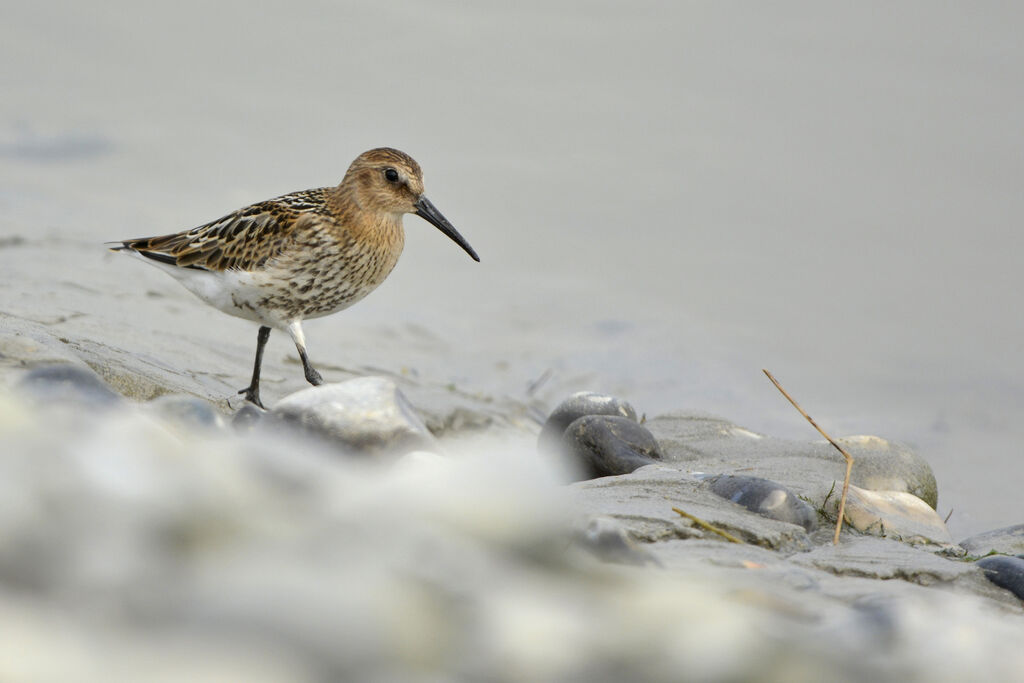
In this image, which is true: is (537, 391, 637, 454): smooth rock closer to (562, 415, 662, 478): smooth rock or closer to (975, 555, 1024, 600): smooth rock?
(562, 415, 662, 478): smooth rock

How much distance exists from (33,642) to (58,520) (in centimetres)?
31

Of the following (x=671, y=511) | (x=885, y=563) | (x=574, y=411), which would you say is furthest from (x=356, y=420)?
(x=574, y=411)

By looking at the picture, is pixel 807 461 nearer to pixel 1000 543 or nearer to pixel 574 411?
pixel 1000 543

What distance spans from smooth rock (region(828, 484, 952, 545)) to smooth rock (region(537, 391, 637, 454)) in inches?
54.2

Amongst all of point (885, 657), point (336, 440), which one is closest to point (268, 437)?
point (336, 440)

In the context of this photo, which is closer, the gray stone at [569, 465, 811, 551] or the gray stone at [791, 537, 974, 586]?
the gray stone at [791, 537, 974, 586]

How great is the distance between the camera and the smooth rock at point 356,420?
349cm

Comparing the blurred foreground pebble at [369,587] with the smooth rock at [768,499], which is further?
the smooth rock at [768,499]

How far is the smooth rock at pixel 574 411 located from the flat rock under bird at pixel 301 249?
123cm

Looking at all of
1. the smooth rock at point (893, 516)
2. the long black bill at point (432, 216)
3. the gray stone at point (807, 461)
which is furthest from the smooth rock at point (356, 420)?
the long black bill at point (432, 216)

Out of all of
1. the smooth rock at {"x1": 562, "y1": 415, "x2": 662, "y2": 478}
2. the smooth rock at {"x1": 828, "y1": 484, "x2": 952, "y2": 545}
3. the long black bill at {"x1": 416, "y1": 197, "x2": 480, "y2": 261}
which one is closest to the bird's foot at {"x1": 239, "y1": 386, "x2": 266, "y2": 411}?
the long black bill at {"x1": 416, "y1": 197, "x2": 480, "y2": 261}

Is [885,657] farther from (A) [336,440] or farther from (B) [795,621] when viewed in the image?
(A) [336,440]

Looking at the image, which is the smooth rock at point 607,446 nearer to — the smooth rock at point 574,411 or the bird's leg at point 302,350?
the smooth rock at point 574,411

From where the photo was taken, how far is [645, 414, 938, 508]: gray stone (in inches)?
172
